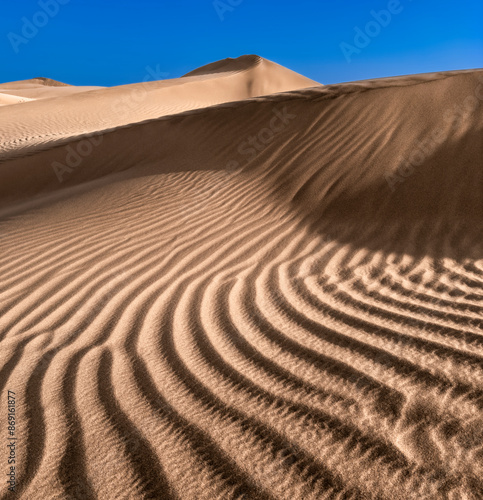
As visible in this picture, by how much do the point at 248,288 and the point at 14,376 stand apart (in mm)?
1622

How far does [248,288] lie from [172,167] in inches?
153

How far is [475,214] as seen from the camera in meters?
4.01

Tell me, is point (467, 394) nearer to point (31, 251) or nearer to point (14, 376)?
point (14, 376)

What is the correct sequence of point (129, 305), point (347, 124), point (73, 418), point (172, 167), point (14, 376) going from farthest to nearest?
point (172, 167) < point (347, 124) < point (129, 305) < point (14, 376) < point (73, 418)

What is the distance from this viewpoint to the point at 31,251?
437 centimetres

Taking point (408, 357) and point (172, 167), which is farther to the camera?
point (172, 167)

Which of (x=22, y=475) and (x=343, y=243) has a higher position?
(x=343, y=243)

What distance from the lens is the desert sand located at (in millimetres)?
1627

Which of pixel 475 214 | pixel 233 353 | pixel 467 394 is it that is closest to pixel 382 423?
pixel 467 394

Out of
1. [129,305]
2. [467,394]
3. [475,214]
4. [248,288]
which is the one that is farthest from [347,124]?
[467,394]

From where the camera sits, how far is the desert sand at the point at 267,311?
1.63 metres

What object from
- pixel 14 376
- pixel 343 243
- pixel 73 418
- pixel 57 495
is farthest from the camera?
pixel 343 243

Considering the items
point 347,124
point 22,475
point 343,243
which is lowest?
point 22,475

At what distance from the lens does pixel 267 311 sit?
285 cm
